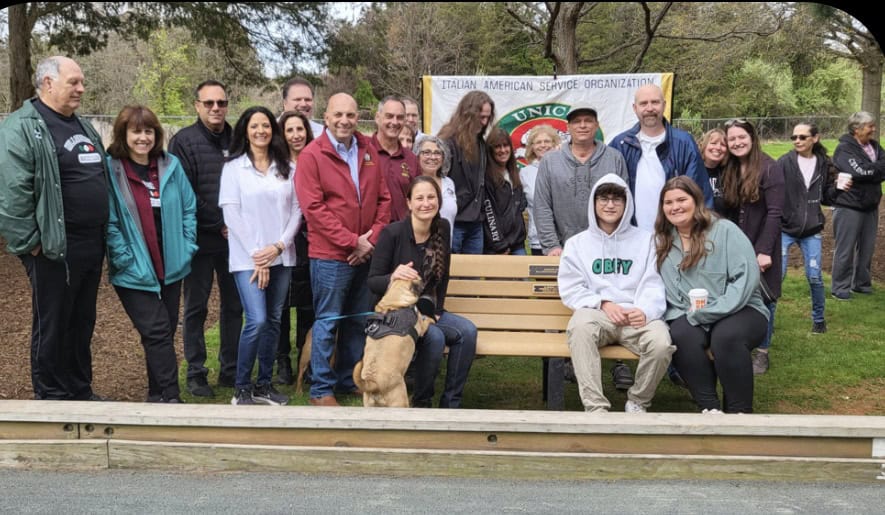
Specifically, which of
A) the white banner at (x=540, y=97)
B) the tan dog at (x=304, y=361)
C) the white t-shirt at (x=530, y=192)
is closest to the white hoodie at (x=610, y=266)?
the white t-shirt at (x=530, y=192)

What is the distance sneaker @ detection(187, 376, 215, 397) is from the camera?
559 cm

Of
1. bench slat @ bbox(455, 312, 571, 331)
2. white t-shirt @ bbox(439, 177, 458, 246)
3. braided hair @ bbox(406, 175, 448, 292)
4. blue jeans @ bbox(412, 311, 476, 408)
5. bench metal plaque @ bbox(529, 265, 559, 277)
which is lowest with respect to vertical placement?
blue jeans @ bbox(412, 311, 476, 408)

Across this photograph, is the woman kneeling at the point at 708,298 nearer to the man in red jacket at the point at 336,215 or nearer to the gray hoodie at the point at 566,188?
the gray hoodie at the point at 566,188

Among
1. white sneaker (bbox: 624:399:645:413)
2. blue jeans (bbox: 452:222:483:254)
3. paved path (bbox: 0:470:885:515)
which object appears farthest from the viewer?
Answer: blue jeans (bbox: 452:222:483:254)

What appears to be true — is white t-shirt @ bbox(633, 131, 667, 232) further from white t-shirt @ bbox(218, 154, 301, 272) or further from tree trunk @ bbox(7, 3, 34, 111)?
tree trunk @ bbox(7, 3, 34, 111)

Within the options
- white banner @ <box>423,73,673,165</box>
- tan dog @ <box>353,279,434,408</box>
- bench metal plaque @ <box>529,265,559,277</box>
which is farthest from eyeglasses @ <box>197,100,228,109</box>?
white banner @ <box>423,73,673,165</box>

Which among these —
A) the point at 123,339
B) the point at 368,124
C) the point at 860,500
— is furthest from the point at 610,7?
the point at 860,500

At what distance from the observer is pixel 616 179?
4.96 meters

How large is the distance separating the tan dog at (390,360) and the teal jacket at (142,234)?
1.28 meters

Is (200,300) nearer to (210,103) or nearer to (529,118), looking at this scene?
(210,103)

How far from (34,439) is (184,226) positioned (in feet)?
5.17

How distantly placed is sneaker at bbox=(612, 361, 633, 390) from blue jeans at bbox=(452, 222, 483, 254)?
1.27m

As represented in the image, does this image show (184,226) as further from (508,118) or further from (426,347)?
(508,118)

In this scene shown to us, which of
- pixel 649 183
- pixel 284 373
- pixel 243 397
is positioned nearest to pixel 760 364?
pixel 649 183
